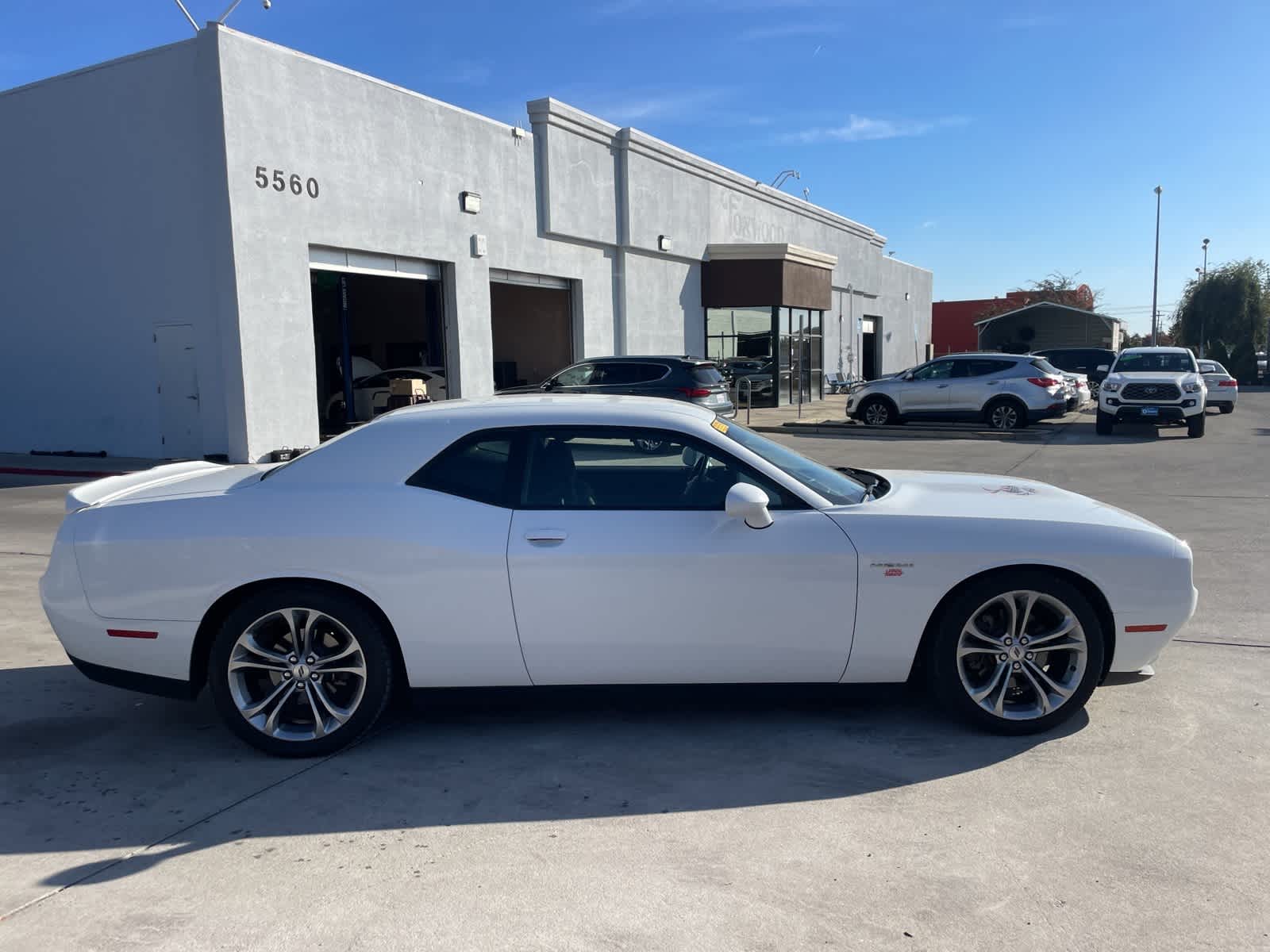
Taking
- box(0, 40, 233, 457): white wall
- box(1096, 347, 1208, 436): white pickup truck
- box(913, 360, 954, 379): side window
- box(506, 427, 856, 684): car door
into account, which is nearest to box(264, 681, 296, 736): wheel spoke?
Answer: box(506, 427, 856, 684): car door

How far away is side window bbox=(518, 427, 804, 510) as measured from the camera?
4.16 meters

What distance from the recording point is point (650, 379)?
57.0 feet

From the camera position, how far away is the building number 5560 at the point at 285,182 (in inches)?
587

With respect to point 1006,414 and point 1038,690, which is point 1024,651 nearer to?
point 1038,690

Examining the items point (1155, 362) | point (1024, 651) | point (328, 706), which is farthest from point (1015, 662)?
point (1155, 362)

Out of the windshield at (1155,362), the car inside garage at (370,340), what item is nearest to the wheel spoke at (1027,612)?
the car inside garage at (370,340)

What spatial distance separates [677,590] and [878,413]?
61.6ft

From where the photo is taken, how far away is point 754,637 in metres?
4.07

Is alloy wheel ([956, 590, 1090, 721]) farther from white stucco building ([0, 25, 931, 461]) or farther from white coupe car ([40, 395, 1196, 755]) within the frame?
white stucco building ([0, 25, 931, 461])

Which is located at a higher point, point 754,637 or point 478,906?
point 754,637

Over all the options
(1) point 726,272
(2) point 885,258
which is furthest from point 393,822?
(2) point 885,258

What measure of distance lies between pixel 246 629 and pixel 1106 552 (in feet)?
12.1

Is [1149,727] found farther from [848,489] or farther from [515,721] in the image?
[515,721]

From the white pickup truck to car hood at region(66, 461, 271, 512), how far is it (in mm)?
18560
